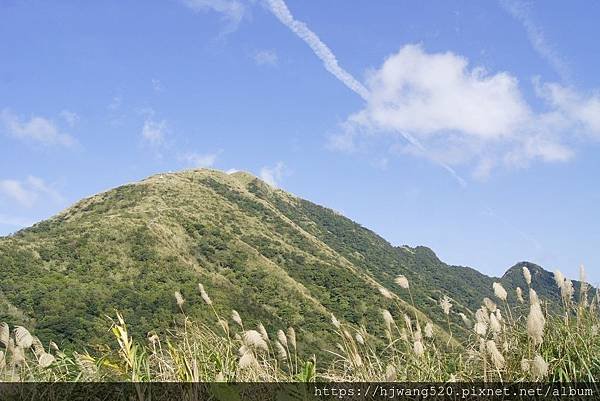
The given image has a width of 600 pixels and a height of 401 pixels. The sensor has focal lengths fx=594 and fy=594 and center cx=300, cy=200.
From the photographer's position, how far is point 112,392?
14.4 ft

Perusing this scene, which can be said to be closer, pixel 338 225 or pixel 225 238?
pixel 225 238

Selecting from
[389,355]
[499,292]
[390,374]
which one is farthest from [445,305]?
[390,374]

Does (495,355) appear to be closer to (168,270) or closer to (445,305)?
(445,305)

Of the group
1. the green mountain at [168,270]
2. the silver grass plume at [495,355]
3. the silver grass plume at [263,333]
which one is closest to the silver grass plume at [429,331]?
the silver grass plume at [495,355]

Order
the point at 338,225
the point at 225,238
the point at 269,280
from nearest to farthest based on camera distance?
1. the point at 269,280
2. the point at 225,238
3. the point at 338,225

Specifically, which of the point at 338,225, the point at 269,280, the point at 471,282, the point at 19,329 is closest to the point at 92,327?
the point at 269,280

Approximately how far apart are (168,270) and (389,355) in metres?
62.2

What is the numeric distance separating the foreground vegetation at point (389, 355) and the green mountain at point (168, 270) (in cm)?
2485

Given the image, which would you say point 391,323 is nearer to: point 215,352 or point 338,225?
point 215,352

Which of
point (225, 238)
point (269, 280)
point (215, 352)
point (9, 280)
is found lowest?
point (215, 352)

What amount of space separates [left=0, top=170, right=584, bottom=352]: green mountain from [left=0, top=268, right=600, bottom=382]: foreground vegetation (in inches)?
978

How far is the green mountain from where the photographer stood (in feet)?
162

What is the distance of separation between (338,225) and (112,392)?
152m

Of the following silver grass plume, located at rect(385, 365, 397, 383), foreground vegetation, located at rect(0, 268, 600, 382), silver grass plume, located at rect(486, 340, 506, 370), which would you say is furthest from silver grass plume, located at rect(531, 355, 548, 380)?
silver grass plume, located at rect(385, 365, 397, 383)
